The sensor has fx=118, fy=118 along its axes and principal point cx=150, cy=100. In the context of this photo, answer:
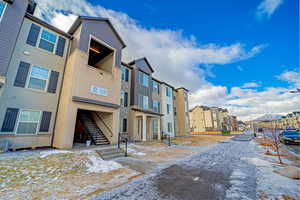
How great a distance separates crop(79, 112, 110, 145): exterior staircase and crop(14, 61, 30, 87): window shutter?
5.29 metres

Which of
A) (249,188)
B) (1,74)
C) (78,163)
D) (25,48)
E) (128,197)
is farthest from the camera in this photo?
(25,48)

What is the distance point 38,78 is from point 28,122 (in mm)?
3332

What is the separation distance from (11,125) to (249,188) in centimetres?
1292

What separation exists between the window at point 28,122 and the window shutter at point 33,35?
5256 mm

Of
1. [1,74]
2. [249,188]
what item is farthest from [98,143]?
[249,188]

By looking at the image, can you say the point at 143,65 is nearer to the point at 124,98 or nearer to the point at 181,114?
the point at 124,98

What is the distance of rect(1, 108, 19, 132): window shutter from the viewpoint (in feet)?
24.8

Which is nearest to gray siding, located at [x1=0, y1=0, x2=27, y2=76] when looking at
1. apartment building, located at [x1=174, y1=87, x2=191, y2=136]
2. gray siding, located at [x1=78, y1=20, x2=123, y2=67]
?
gray siding, located at [x1=78, y1=20, x2=123, y2=67]

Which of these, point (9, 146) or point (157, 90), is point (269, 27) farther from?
point (9, 146)

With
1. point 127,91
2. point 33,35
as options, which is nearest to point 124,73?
point 127,91

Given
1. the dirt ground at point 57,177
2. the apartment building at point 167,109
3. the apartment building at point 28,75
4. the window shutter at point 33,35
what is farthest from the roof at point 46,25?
the apartment building at point 167,109

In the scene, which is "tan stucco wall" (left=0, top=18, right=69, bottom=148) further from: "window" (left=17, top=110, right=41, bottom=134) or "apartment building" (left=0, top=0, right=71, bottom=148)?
"window" (left=17, top=110, right=41, bottom=134)

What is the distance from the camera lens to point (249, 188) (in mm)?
3773

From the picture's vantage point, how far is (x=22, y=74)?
8.46 metres
